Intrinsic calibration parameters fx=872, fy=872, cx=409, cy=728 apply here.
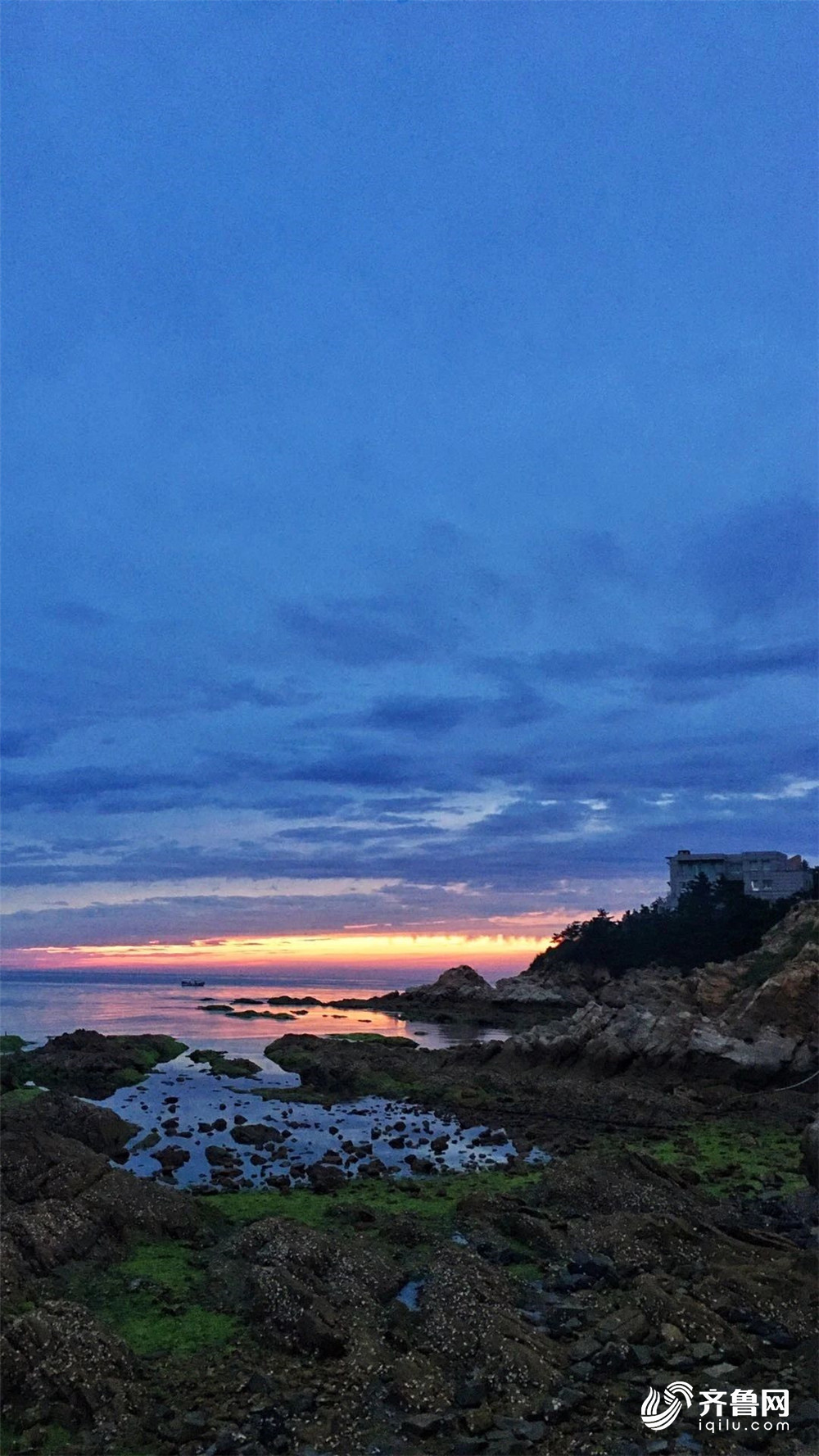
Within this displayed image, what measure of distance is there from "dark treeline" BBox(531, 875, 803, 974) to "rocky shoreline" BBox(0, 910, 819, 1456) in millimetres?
68623

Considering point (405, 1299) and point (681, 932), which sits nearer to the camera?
point (405, 1299)

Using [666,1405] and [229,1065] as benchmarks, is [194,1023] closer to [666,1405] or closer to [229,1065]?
[229,1065]

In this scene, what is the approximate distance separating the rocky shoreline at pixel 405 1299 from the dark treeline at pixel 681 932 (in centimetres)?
6862

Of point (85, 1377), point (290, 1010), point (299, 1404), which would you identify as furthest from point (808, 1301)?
point (290, 1010)

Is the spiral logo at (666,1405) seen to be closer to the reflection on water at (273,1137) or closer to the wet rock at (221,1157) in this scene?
the reflection on water at (273,1137)

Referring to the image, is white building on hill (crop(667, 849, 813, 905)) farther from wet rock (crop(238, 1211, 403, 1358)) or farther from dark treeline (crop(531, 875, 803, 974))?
wet rock (crop(238, 1211, 403, 1358))

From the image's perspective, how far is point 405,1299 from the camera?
Answer: 58.8 ft

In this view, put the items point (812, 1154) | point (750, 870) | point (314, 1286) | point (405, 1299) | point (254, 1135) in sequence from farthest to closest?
1. point (750, 870)
2. point (254, 1135)
3. point (812, 1154)
4. point (405, 1299)
5. point (314, 1286)

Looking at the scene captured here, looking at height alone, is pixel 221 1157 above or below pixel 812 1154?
below

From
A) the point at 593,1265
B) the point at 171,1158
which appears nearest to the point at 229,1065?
the point at 171,1158

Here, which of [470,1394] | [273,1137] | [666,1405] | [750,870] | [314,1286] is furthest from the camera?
[750,870]

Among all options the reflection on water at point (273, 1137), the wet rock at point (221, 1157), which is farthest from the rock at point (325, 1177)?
the wet rock at point (221, 1157)

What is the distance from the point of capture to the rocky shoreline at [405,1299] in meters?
13.2

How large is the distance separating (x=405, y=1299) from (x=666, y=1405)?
6.13 meters
